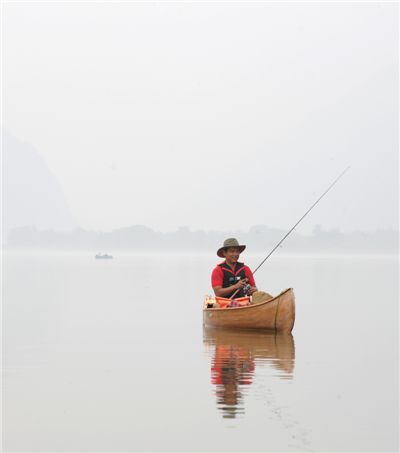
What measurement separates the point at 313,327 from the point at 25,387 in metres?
13.2

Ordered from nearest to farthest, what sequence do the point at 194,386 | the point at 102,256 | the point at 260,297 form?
the point at 194,386
the point at 260,297
the point at 102,256

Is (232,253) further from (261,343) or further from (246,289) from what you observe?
(261,343)

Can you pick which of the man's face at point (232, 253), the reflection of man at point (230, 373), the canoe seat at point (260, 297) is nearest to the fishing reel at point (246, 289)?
the canoe seat at point (260, 297)

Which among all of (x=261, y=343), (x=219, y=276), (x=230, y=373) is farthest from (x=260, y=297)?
(x=230, y=373)

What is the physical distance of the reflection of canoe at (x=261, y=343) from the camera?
18.6m

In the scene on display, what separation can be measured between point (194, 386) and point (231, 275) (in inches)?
290

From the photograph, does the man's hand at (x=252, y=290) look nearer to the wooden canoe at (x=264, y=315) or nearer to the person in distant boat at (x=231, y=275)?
the person in distant boat at (x=231, y=275)

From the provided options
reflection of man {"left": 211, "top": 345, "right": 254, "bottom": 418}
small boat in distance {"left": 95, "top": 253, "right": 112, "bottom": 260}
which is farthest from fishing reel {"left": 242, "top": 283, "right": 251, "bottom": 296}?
small boat in distance {"left": 95, "top": 253, "right": 112, "bottom": 260}

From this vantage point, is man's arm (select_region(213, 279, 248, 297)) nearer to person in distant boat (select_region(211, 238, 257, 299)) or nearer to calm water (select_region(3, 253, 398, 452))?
person in distant boat (select_region(211, 238, 257, 299))

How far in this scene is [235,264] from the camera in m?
22.4

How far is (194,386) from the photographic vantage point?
1530 cm

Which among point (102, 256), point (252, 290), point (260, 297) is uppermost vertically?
point (102, 256)

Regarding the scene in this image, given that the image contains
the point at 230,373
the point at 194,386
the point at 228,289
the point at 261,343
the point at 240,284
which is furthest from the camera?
the point at 228,289

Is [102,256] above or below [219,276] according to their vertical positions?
above
